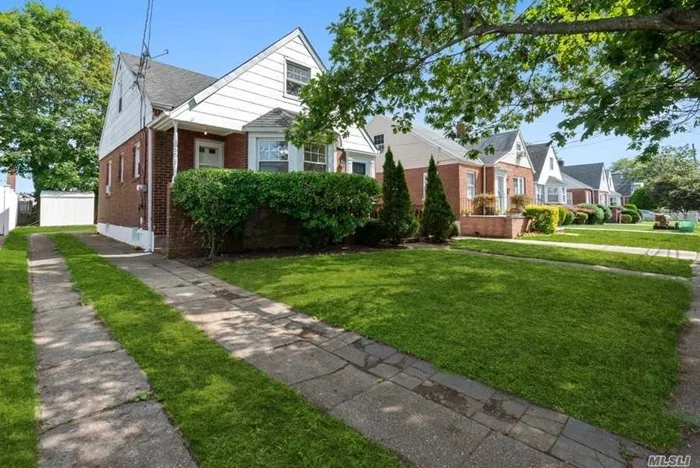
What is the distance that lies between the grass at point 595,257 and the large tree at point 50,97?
25.8m

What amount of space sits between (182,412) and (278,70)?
1204 centimetres

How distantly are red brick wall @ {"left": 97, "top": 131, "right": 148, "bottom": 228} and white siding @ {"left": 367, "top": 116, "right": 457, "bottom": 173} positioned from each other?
12205mm

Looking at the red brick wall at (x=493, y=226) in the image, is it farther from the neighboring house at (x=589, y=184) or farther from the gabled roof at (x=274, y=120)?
the neighboring house at (x=589, y=184)

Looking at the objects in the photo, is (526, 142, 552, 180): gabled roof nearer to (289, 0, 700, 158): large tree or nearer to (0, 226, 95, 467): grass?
(289, 0, 700, 158): large tree

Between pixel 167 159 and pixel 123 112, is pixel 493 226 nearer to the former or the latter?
pixel 167 159

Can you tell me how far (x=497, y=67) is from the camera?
292 inches

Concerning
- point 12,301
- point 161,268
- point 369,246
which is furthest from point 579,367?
point 369,246

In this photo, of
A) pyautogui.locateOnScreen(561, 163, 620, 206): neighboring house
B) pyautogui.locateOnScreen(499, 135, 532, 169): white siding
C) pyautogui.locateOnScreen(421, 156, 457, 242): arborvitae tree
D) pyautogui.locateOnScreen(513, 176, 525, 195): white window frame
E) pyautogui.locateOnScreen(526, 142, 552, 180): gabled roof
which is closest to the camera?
pyautogui.locateOnScreen(421, 156, 457, 242): arborvitae tree

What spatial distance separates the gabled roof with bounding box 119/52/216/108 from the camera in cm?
1100

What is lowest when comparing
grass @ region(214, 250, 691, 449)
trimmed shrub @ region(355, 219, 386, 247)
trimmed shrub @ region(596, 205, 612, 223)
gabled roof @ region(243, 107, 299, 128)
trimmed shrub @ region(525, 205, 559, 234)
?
grass @ region(214, 250, 691, 449)

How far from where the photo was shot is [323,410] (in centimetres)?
260

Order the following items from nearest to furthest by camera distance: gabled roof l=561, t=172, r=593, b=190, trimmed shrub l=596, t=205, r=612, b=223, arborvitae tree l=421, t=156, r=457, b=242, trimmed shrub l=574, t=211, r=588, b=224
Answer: arborvitae tree l=421, t=156, r=457, b=242 → trimmed shrub l=574, t=211, r=588, b=224 → trimmed shrub l=596, t=205, r=612, b=223 → gabled roof l=561, t=172, r=593, b=190

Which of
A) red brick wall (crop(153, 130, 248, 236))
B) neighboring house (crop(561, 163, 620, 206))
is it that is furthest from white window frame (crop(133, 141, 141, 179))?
neighboring house (crop(561, 163, 620, 206))

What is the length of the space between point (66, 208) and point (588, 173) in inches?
2057
